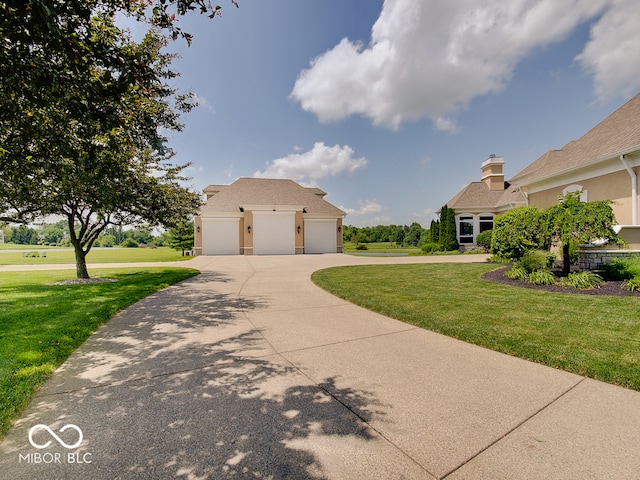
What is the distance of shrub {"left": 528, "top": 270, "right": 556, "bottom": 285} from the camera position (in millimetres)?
7935

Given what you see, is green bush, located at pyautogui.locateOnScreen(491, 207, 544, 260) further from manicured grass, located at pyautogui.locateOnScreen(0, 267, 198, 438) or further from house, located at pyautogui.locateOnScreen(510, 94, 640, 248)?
manicured grass, located at pyautogui.locateOnScreen(0, 267, 198, 438)

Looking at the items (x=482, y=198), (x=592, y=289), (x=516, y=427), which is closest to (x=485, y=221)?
(x=482, y=198)

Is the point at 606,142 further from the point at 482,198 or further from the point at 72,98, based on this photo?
the point at 72,98

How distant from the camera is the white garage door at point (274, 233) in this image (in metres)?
23.0

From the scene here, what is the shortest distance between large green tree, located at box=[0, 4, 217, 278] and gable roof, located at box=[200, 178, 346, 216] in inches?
549

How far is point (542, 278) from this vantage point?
26.3 feet

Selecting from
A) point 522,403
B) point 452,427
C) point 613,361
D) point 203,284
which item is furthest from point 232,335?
point 203,284

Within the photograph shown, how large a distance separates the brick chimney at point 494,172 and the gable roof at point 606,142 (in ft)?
43.7

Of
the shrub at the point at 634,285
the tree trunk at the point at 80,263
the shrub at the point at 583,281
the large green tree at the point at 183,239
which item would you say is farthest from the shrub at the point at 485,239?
the large green tree at the point at 183,239

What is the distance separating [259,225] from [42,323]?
18300 mm

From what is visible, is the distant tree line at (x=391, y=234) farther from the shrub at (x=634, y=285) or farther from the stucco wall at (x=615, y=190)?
the shrub at (x=634, y=285)

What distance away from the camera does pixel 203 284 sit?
377 inches

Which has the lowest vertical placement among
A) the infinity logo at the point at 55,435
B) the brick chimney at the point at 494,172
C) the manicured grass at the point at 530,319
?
the infinity logo at the point at 55,435

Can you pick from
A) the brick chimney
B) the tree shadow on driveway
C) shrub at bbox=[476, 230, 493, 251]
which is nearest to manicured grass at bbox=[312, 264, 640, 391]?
the tree shadow on driveway
